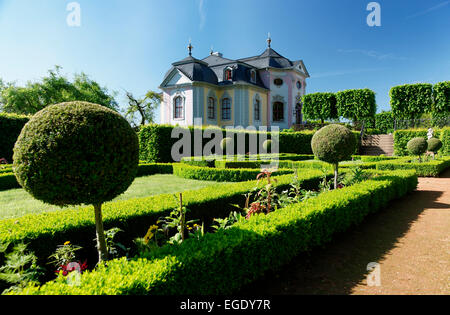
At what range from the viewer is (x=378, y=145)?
25.2m

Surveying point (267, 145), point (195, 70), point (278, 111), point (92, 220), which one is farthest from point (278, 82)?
point (92, 220)

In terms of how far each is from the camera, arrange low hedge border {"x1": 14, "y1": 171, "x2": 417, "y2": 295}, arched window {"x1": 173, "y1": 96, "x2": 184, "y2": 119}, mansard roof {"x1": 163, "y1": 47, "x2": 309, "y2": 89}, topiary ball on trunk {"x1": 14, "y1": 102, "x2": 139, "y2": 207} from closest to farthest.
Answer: low hedge border {"x1": 14, "y1": 171, "x2": 417, "y2": 295}, topiary ball on trunk {"x1": 14, "y1": 102, "x2": 139, "y2": 207}, mansard roof {"x1": 163, "y1": 47, "x2": 309, "y2": 89}, arched window {"x1": 173, "y1": 96, "x2": 184, "y2": 119}

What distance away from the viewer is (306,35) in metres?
12.0

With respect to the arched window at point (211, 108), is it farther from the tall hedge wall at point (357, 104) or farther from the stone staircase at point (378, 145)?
the stone staircase at point (378, 145)

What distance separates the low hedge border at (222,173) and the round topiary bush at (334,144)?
329cm

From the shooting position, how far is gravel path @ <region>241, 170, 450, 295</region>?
128 inches

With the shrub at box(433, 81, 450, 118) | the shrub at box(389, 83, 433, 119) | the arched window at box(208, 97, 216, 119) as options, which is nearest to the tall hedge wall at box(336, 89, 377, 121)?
the shrub at box(389, 83, 433, 119)

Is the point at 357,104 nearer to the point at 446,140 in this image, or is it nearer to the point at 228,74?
the point at 446,140

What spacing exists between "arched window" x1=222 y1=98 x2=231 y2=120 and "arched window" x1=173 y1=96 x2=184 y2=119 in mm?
4460

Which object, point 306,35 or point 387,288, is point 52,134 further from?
point 306,35

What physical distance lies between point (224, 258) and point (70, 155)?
1.84 metres

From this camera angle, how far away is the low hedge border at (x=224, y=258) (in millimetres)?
2207

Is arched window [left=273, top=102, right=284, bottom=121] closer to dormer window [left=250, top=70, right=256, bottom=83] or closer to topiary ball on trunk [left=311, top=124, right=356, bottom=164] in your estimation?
dormer window [left=250, top=70, right=256, bottom=83]
